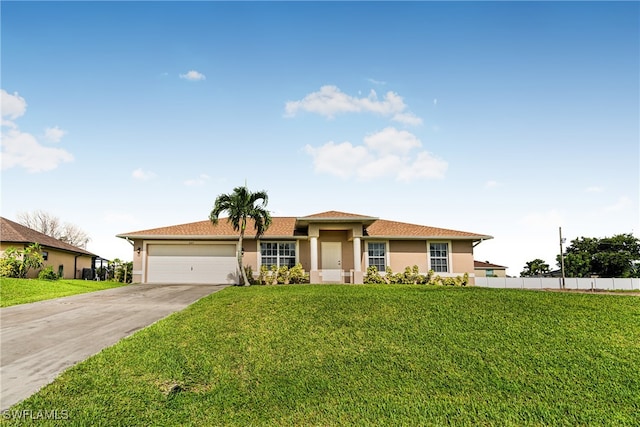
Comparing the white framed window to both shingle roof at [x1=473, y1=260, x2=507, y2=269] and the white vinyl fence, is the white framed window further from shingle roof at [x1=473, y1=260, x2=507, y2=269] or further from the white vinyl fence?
shingle roof at [x1=473, y1=260, x2=507, y2=269]

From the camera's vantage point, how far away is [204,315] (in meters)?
9.41

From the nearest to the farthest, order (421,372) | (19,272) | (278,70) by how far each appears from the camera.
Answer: (421,372)
(278,70)
(19,272)

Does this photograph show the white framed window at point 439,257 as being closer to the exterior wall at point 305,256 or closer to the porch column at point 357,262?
the porch column at point 357,262

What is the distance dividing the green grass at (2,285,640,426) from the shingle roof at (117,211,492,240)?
413 inches

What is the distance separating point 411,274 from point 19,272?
20236 millimetres

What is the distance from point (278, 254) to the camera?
819 inches

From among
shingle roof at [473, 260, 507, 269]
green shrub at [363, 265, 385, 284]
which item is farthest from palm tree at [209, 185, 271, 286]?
shingle roof at [473, 260, 507, 269]

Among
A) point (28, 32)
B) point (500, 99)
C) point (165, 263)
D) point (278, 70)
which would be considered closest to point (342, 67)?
point (278, 70)

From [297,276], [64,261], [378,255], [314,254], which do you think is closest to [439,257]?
[378,255]

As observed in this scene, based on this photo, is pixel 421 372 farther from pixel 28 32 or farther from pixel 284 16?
pixel 28 32

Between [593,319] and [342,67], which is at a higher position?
[342,67]

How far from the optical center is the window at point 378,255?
20750mm

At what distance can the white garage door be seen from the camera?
67.5 ft

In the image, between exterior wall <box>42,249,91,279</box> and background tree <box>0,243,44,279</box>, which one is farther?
exterior wall <box>42,249,91,279</box>
